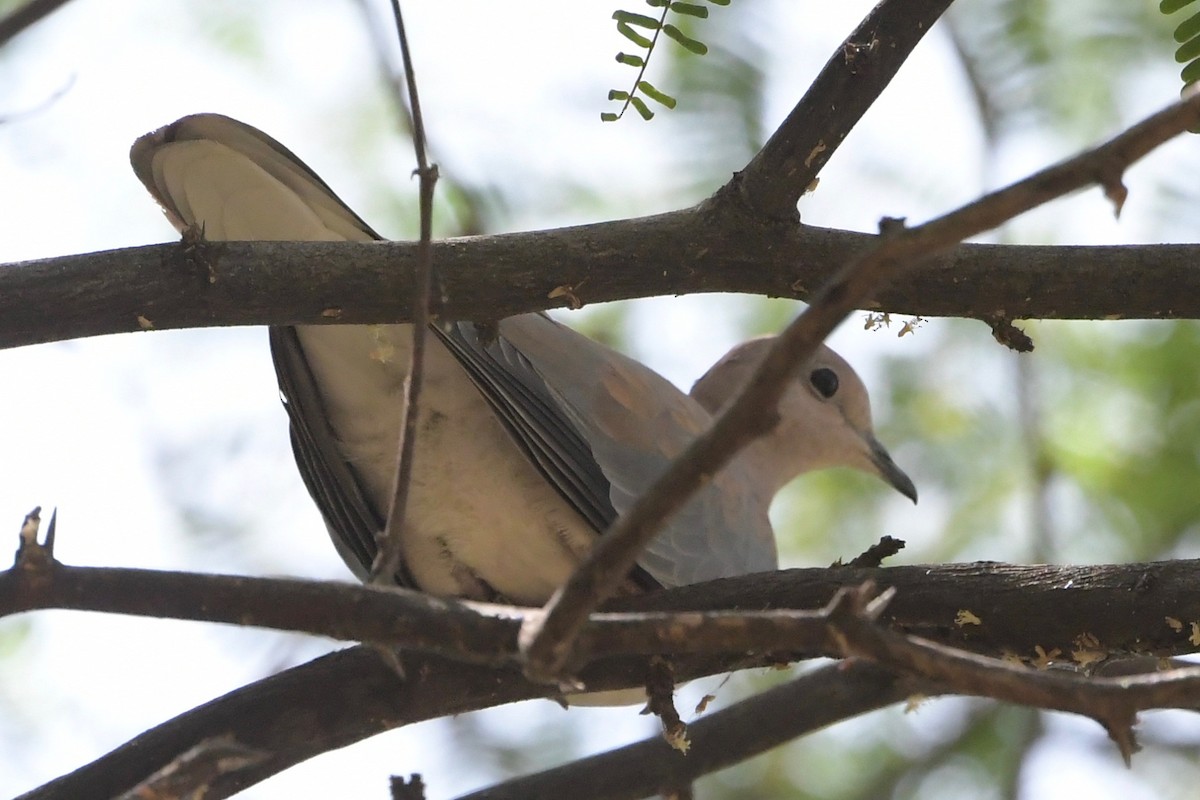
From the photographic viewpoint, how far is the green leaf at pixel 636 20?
1.92m

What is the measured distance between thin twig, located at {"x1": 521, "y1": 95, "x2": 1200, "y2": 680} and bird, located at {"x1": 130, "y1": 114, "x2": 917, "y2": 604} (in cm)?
132

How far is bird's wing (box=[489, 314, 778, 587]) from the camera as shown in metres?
2.63

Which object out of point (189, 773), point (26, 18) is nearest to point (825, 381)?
point (189, 773)

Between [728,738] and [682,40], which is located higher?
[682,40]

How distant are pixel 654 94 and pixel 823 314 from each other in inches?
37.7

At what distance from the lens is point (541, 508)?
8.86 feet

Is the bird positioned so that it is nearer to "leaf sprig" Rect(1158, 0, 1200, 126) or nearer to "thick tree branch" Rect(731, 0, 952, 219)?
"thick tree branch" Rect(731, 0, 952, 219)

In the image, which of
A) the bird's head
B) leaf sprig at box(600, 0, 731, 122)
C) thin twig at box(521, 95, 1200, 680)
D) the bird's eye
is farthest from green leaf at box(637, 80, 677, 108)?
the bird's eye

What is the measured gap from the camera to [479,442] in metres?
2.69

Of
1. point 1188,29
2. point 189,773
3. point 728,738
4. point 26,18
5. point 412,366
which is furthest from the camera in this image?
point 728,738

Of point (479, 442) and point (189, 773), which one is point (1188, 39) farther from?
point (189, 773)

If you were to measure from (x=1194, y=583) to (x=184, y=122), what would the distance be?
173cm

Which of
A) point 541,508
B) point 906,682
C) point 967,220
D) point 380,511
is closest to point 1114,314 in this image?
point 906,682

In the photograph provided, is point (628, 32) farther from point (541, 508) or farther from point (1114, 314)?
point (541, 508)
